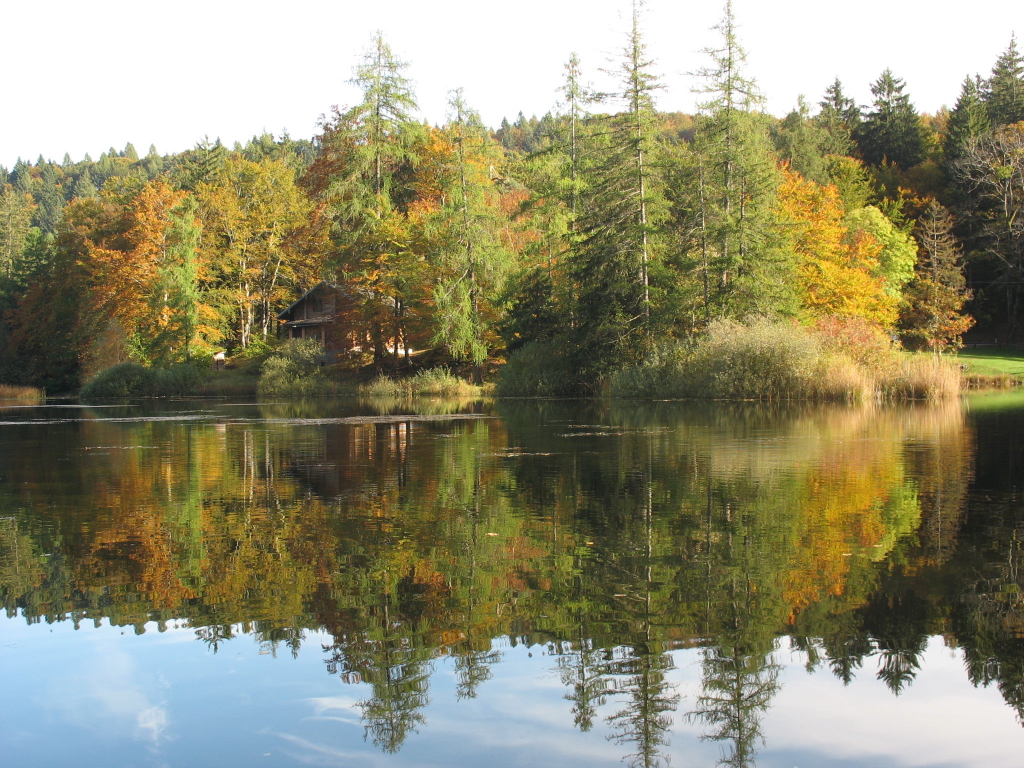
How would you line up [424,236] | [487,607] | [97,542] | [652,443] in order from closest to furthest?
1. [487,607]
2. [97,542]
3. [652,443]
4. [424,236]

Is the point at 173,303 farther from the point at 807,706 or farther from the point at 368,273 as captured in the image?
the point at 807,706

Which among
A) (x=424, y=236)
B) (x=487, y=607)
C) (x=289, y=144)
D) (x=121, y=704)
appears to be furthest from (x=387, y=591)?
(x=289, y=144)

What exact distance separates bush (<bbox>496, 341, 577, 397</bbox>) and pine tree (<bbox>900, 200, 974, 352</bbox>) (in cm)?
2593

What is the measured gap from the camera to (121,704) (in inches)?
Result: 206

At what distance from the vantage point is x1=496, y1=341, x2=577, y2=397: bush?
44594 mm

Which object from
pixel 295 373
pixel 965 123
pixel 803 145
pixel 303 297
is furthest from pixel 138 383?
pixel 965 123

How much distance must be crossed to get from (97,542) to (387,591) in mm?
4160

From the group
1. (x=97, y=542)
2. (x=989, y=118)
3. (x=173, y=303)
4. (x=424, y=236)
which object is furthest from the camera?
(x=989, y=118)

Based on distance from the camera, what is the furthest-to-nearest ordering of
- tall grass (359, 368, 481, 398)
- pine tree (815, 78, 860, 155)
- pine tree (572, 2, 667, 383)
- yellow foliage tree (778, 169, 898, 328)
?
pine tree (815, 78, 860, 155)
tall grass (359, 368, 481, 398)
yellow foliage tree (778, 169, 898, 328)
pine tree (572, 2, 667, 383)

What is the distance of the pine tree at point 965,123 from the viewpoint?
66.6m

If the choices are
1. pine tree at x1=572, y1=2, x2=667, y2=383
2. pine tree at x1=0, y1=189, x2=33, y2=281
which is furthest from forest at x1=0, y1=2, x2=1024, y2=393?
pine tree at x1=0, y1=189, x2=33, y2=281

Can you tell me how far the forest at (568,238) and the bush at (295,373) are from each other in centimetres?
405

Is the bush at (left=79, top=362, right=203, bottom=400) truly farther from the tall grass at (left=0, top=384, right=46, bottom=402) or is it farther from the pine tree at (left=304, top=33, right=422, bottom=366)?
the pine tree at (left=304, top=33, right=422, bottom=366)

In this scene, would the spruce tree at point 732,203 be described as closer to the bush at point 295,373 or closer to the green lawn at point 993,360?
the green lawn at point 993,360
